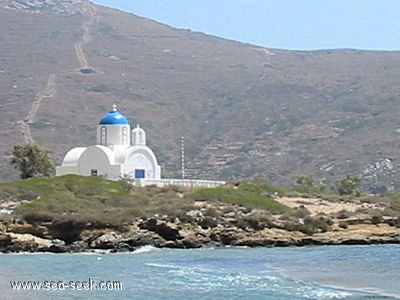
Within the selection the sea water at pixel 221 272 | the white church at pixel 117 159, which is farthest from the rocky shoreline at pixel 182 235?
the white church at pixel 117 159

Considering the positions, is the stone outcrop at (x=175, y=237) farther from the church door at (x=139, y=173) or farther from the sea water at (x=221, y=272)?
the church door at (x=139, y=173)

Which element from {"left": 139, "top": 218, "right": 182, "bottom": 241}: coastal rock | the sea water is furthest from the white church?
the sea water

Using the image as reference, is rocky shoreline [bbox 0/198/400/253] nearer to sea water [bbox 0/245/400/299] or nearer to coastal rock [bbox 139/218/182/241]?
coastal rock [bbox 139/218/182/241]

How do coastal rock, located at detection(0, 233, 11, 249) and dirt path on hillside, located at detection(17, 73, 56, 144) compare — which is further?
dirt path on hillside, located at detection(17, 73, 56, 144)

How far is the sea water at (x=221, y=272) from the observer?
2317cm

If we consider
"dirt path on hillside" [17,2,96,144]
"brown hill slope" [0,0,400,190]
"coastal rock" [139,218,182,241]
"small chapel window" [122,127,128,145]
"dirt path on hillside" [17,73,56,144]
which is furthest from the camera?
"dirt path on hillside" [17,2,96,144]

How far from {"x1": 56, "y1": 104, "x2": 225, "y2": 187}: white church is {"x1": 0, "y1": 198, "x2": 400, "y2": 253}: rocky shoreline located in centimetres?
1355

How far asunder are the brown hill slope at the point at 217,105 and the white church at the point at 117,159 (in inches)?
1533

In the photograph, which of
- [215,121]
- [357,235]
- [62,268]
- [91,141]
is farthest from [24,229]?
[215,121]

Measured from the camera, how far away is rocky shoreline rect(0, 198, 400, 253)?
4078 cm

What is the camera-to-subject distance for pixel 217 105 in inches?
5773

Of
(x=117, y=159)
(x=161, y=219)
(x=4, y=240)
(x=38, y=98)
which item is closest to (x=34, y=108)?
(x=38, y=98)

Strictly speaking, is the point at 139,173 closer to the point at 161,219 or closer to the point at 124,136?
the point at 124,136

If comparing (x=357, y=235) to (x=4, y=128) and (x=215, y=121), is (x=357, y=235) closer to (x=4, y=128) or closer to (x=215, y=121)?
(x=4, y=128)
